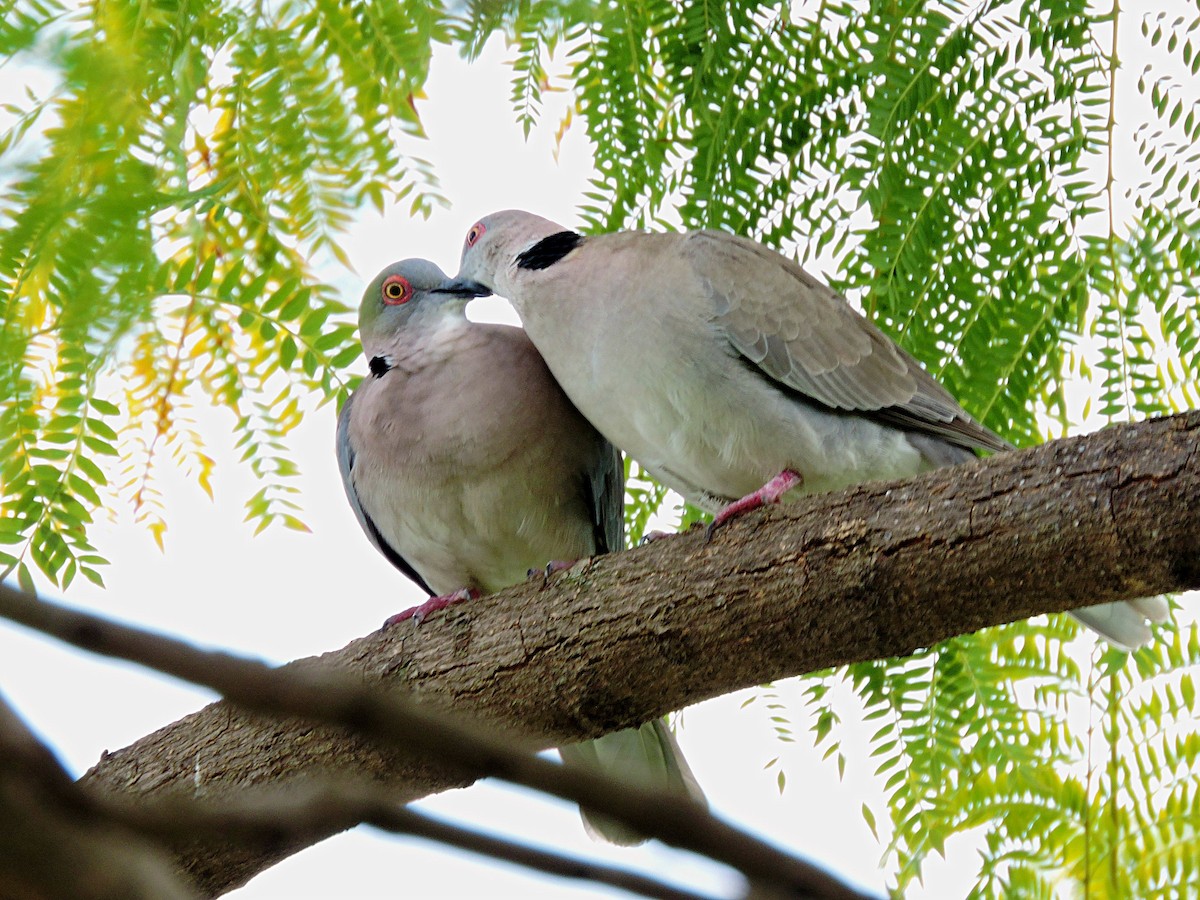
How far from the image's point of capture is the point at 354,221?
1.12m

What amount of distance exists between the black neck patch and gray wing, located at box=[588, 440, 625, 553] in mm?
417

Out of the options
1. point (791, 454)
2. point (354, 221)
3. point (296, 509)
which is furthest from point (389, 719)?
point (791, 454)

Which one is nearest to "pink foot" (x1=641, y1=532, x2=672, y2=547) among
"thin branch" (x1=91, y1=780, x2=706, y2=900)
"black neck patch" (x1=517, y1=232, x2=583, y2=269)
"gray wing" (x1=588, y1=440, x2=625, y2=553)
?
"gray wing" (x1=588, y1=440, x2=625, y2=553)

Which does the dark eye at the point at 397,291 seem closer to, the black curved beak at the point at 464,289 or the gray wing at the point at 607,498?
the black curved beak at the point at 464,289

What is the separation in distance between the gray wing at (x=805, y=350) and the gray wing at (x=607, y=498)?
1.72ft

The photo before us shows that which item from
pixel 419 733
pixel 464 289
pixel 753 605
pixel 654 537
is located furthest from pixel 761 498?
pixel 419 733

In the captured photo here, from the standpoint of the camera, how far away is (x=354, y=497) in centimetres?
309

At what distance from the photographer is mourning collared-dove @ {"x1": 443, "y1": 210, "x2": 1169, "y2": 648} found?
257 centimetres

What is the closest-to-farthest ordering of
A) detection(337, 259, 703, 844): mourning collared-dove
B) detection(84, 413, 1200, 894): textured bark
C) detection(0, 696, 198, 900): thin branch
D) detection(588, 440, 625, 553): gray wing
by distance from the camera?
detection(0, 696, 198, 900): thin branch < detection(84, 413, 1200, 894): textured bark < detection(337, 259, 703, 844): mourning collared-dove < detection(588, 440, 625, 553): gray wing

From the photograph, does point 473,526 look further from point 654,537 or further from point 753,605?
point 753,605

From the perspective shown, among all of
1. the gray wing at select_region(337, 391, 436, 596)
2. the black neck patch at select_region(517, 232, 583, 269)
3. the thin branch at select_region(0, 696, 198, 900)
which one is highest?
the black neck patch at select_region(517, 232, 583, 269)

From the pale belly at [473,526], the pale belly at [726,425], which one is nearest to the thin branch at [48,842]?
the pale belly at [726,425]

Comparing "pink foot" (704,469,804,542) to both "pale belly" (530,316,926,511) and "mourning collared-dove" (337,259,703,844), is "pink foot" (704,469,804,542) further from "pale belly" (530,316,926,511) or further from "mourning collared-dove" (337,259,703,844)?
"mourning collared-dove" (337,259,703,844)

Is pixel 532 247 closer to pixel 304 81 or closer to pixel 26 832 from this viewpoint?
pixel 304 81
